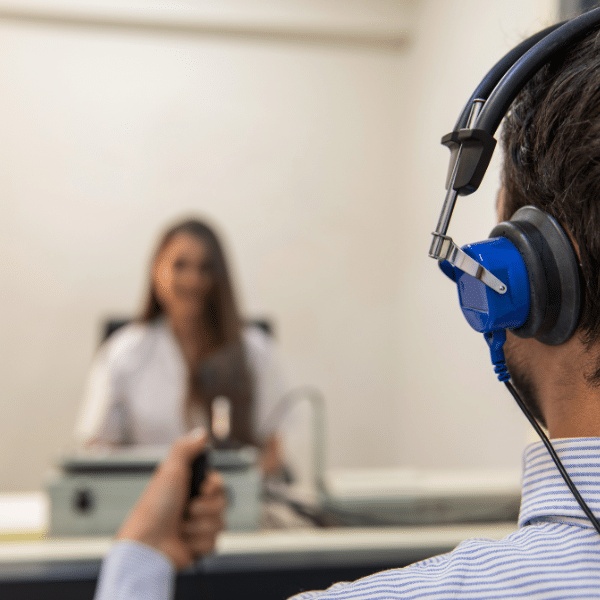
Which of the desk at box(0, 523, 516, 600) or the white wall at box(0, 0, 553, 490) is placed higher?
the white wall at box(0, 0, 553, 490)

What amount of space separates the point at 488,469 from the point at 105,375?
1.36 metres

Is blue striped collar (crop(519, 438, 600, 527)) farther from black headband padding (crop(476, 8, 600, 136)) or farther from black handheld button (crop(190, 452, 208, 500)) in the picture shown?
black handheld button (crop(190, 452, 208, 500))

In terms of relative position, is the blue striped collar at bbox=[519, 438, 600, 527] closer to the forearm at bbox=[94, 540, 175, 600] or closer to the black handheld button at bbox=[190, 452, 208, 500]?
the forearm at bbox=[94, 540, 175, 600]

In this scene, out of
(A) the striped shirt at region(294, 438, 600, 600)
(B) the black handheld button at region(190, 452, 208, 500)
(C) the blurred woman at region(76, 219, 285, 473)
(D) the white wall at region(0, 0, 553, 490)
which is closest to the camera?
(A) the striped shirt at region(294, 438, 600, 600)

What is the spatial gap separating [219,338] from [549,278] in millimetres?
1700

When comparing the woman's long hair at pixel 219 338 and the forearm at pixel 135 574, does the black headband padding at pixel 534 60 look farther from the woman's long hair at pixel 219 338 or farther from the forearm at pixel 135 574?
the woman's long hair at pixel 219 338

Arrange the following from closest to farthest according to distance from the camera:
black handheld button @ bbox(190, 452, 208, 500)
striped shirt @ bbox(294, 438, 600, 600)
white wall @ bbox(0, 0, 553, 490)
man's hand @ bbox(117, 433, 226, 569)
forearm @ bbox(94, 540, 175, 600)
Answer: striped shirt @ bbox(294, 438, 600, 600) → forearm @ bbox(94, 540, 175, 600) → man's hand @ bbox(117, 433, 226, 569) → black handheld button @ bbox(190, 452, 208, 500) → white wall @ bbox(0, 0, 553, 490)

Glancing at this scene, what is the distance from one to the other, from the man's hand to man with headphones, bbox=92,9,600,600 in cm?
42

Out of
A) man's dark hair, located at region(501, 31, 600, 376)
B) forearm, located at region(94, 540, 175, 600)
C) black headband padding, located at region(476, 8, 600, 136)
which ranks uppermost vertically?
black headband padding, located at region(476, 8, 600, 136)

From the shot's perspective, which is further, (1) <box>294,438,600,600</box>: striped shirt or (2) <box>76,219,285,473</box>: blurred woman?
(2) <box>76,219,285,473</box>: blurred woman

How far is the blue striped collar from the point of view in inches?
14.4

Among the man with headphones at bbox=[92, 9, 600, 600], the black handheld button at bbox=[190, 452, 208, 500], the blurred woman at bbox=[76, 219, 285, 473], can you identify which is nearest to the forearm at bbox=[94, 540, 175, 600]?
the black handheld button at bbox=[190, 452, 208, 500]

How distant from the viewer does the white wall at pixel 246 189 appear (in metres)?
3.04

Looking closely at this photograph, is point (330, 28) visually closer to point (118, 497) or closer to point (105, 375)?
point (105, 375)
